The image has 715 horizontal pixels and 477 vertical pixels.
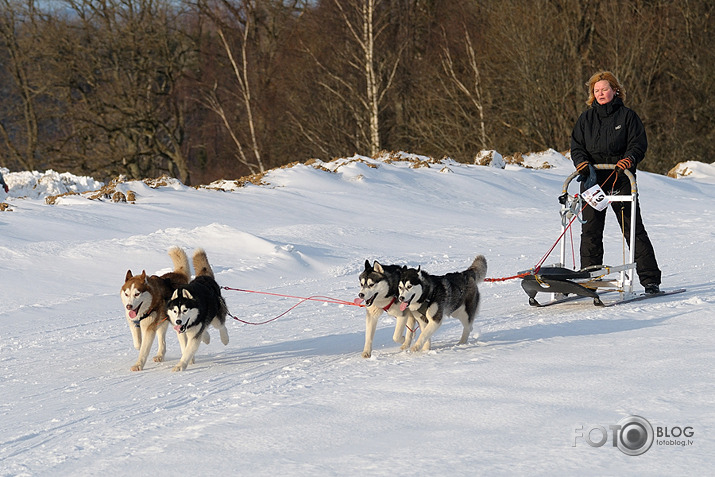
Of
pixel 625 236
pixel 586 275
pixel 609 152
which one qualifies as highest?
pixel 609 152

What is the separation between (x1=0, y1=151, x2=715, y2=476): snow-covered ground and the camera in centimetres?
301

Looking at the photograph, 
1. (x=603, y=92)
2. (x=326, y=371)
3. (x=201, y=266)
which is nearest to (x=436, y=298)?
(x=326, y=371)

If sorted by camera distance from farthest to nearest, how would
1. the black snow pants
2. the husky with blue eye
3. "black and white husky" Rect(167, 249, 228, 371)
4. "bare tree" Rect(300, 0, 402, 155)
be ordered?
"bare tree" Rect(300, 0, 402, 155) < the black snow pants < the husky with blue eye < "black and white husky" Rect(167, 249, 228, 371)

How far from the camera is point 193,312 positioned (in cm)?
438

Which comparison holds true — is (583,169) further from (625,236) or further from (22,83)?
(22,83)

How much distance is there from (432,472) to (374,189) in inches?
447

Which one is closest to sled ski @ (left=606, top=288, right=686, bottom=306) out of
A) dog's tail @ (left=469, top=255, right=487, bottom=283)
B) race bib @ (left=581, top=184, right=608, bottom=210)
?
race bib @ (left=581, top=184, right=608, bottom=210)

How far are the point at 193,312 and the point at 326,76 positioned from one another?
69.7 ft

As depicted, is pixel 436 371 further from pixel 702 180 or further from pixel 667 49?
pixel 667 49

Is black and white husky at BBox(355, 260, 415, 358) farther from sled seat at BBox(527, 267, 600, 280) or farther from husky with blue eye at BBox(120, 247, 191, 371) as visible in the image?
sled seat at BBox(527, 267, 600, 280)

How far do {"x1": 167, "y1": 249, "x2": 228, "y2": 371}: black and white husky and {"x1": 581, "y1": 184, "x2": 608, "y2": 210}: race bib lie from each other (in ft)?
9.04

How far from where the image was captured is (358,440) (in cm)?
316

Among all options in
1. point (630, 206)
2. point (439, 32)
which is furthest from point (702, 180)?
point (630, 206)

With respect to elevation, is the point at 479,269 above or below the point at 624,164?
below
